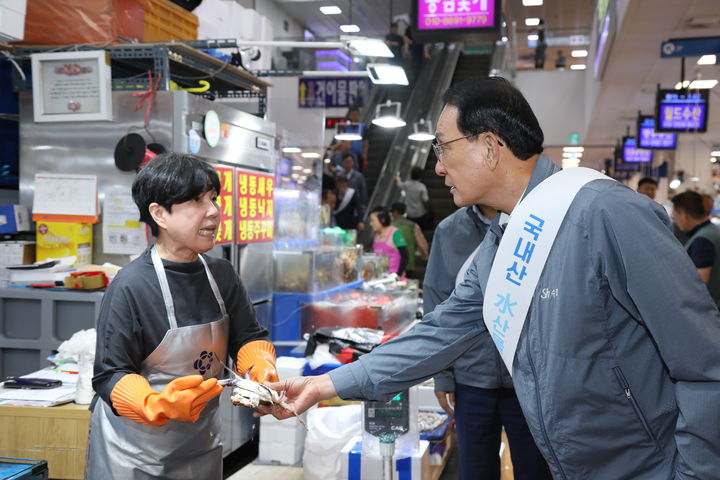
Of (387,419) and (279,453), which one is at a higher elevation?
(387,419)

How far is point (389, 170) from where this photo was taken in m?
13.9

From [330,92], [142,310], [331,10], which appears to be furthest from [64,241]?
[331,10]

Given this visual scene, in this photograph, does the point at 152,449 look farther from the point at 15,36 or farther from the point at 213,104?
the point at 213,104

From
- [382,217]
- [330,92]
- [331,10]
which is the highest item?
[331,10]

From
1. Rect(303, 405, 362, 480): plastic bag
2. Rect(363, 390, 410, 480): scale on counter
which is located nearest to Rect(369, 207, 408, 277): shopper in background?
Rect(303, 405, 362, 480): plastic bag

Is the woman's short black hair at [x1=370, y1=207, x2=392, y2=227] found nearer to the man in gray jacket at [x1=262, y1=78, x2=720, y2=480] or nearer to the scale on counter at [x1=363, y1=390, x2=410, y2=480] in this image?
the scale on counter at [x1=363, y1=390, x2=410, y2=480]

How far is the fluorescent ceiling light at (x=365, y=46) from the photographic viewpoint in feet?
18.8

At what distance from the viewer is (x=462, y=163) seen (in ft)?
6.70

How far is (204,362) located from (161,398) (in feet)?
1.51

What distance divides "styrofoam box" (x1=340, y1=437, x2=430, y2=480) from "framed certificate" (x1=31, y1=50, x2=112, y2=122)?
2.65m

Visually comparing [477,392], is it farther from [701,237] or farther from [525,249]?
[701,237]

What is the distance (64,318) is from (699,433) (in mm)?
3792

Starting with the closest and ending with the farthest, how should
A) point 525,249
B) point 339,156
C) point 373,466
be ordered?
1. point 525,249
2. point 373,466
3. point 339,156

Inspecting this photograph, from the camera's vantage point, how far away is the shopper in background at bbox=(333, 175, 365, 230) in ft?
35.9
